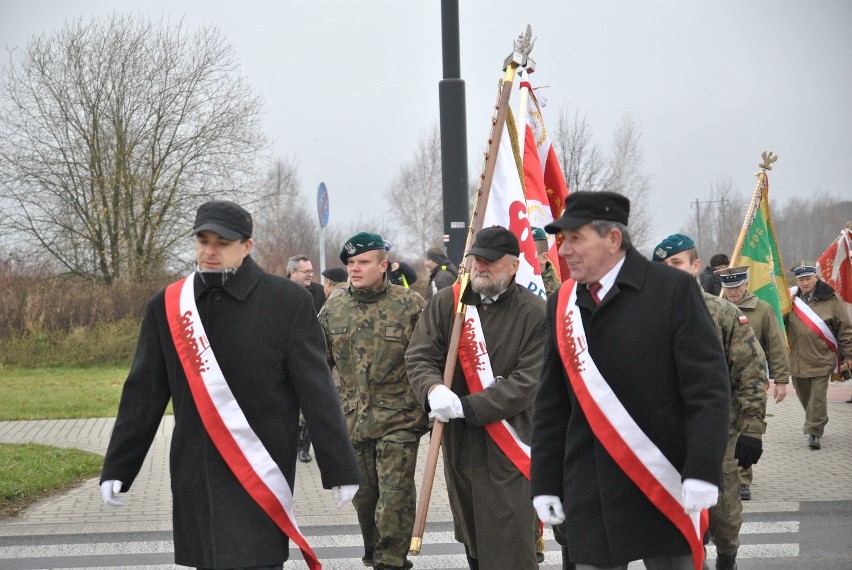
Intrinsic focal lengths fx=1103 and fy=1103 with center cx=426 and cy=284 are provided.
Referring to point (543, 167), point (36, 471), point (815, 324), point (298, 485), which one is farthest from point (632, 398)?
point (815, 324)

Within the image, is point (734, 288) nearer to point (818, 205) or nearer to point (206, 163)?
point (206, 163)

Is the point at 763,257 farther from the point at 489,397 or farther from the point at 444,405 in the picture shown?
the point at 444,405

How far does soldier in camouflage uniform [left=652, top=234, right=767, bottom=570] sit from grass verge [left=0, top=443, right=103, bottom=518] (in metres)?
5.46

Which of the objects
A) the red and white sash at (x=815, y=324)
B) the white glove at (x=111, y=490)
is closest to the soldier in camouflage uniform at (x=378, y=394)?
the white glove at (x=111, y=490)

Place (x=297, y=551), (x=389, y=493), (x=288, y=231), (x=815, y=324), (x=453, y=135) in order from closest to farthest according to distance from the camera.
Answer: (x=389, y=493) < (x=297, y=551) < (x=815, y=324) < (x=453, y=135) < (x=288, y=231)

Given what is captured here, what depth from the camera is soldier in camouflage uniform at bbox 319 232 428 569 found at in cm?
629

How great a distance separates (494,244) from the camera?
5.82 metres

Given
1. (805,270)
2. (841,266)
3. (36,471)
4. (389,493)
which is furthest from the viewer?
(841,266)

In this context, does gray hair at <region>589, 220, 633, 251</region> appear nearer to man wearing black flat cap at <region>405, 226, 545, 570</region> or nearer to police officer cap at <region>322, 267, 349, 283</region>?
man wearing black flat cap at <region>405, 226, 545, 570</region>

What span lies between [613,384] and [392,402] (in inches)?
104

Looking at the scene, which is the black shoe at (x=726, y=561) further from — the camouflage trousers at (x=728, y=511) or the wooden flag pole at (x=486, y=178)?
the wooden flag pole at (x=486, y=178)

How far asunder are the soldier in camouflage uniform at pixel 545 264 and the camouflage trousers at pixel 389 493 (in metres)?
2.03

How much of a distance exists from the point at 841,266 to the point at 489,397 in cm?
1008

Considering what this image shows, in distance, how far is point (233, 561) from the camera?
4148 mm
